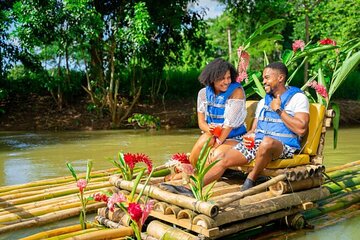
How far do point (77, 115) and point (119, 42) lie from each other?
2694 millimetres

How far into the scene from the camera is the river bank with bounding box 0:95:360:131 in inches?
542

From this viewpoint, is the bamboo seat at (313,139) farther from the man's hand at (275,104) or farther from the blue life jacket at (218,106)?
the blue life jacket at (218,106)

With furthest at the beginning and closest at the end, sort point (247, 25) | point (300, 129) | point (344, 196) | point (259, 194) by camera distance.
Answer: point (247, 25) → point (344, 196) → point (300, 129) → point (259, 194)

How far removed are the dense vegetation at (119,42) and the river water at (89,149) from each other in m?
1.58

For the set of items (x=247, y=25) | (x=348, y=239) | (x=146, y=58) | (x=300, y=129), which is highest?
(x=247, y=25)

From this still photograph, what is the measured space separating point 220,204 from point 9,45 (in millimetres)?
12077

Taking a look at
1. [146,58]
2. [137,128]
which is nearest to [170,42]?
[146,58]

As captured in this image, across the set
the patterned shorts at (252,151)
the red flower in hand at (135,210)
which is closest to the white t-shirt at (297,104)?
the patterned shorts at (252,151)

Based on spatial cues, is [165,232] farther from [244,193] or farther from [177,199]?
[244,193]

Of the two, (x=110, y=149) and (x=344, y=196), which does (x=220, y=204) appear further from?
(x=110, y=149)

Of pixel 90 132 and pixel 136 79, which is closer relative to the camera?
pixel 90 132

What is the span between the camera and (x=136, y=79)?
593 inches

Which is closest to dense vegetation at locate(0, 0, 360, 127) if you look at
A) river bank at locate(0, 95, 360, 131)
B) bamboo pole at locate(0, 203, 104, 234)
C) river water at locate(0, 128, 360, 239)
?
river bank at locate(0, 95, 360, 131)

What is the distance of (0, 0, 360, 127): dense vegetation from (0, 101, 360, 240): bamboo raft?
245 inches
